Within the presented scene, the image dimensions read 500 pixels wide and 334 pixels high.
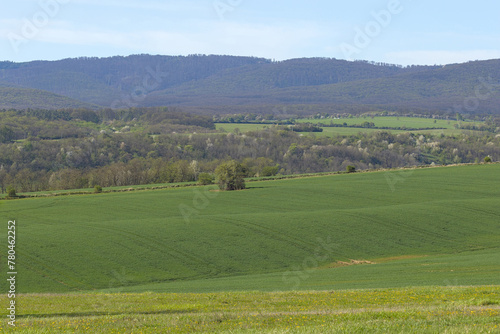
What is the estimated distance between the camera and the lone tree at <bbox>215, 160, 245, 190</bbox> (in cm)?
7425

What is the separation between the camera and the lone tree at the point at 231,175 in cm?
7425

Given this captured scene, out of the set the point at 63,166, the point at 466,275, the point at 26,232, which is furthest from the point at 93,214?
the point at 63,166

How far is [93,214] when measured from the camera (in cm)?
5678

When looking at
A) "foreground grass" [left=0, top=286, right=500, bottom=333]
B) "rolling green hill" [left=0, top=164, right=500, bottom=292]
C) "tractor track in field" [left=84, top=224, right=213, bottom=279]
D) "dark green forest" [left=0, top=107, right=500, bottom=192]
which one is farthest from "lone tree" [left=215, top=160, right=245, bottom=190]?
"foreground grass" [left=0, top=286, right=500, bottom=333]

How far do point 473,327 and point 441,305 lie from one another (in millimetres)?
5265

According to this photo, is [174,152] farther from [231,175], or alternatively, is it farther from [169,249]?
[169,249]

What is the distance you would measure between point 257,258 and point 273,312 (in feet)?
79.1

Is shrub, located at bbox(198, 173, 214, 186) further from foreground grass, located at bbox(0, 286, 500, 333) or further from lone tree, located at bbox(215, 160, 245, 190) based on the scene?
foreground grass, located at bbox(0, 286, 500, 333)

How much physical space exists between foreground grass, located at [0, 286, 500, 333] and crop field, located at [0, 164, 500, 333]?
0.23 feet

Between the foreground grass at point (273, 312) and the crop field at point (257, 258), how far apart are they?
0.07 m

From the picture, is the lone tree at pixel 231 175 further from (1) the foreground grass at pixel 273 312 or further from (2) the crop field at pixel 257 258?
(1) the foreground grass at pixel 273 312

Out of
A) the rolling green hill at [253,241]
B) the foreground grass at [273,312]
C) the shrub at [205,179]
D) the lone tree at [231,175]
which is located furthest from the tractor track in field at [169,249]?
the shrub at [205,179]

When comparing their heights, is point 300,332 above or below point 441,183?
above

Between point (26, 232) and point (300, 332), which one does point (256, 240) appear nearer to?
point (26, 232)
